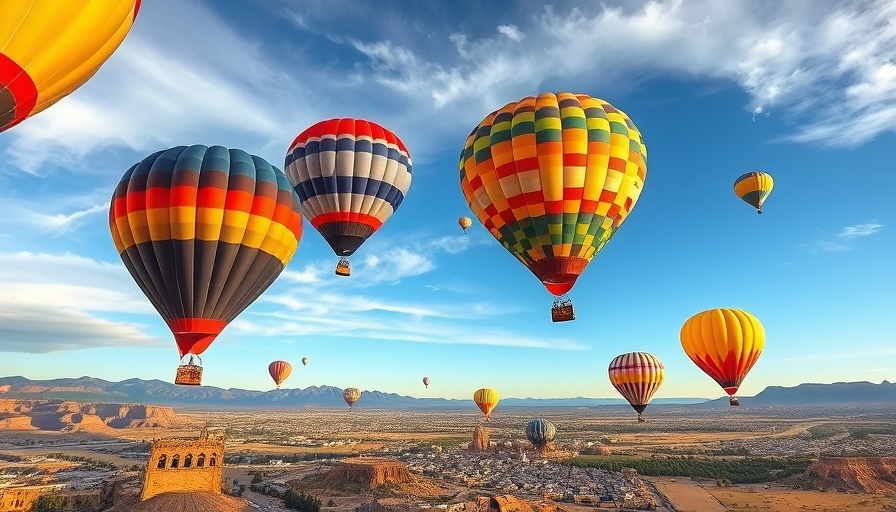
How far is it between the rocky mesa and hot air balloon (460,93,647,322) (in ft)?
535

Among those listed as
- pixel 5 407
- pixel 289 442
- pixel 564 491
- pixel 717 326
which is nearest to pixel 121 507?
pixel 564 491

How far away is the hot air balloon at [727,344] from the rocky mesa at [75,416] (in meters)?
164

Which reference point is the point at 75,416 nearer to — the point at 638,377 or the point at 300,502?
the point at 300,502

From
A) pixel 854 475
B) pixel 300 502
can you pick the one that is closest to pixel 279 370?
pixel 300 502

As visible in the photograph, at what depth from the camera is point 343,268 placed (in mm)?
27438

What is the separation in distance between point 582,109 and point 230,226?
15.2m

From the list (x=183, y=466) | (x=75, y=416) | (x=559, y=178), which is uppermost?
(x=559, y=178)

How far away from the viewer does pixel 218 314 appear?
17859 mm

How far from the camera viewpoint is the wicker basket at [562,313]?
20578 mm

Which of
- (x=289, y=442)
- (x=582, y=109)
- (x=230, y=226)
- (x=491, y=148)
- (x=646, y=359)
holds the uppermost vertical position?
(x=582, y=109)

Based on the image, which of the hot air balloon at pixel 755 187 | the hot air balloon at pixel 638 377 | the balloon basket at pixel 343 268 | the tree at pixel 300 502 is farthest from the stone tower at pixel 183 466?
the hot air balloon at pixel 755 187

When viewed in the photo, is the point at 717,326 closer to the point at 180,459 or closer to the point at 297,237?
the point at 297,237

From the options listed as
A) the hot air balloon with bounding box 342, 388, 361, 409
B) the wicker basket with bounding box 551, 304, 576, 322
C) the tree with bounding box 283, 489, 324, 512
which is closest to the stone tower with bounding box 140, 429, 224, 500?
the tree with bounding box 283, 489, 324, 512

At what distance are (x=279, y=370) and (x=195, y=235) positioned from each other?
179 ft
